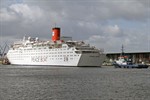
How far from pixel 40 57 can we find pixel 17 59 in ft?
57.0

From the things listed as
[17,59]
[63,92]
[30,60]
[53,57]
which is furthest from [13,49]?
[63,92]

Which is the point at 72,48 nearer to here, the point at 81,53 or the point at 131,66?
the point at 81,53

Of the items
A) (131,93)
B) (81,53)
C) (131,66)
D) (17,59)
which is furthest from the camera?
(17,59)

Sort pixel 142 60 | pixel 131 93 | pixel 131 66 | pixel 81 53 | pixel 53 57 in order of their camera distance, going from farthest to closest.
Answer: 1. pixel 142 60
2. pixel 131 66
3. pixel 53 57
4. pixel 81 53
5. pixel 131 93

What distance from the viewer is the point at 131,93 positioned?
40188 mm

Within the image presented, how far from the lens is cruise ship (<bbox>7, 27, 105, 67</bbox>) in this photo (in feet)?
373

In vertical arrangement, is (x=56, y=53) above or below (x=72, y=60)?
above

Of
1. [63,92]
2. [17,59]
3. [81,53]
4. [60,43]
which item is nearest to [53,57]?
[60,43]

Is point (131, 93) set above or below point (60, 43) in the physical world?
below

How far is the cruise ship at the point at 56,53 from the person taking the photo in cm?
11362

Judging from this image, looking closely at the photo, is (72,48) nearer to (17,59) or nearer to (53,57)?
(53,57)

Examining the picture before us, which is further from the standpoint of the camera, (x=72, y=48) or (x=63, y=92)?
(x=72, y=48)

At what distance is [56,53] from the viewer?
119750 mm

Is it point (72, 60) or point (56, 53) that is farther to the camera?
point (56, 53)
